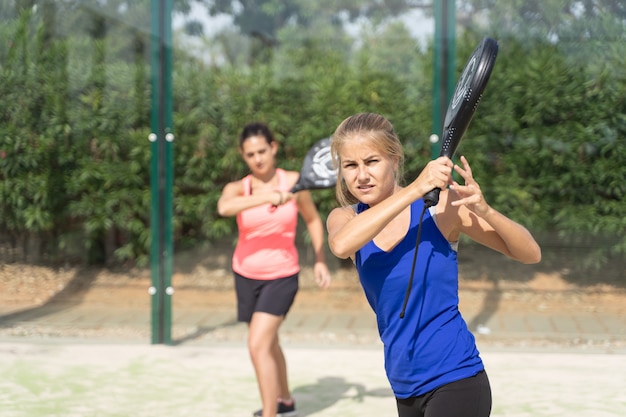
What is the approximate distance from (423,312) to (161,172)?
4.16 m

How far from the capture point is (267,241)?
452 centimetres

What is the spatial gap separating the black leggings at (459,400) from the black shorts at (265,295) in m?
1.94

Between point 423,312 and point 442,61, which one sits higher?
point 442,61

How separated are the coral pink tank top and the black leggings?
2049 millimetres

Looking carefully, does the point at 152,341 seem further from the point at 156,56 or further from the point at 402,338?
the point at 402,338

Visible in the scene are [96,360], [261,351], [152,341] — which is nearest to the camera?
[261,351]

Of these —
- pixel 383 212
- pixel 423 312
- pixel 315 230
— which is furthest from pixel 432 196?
pixel 315 230

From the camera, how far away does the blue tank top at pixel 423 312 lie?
2438 mm

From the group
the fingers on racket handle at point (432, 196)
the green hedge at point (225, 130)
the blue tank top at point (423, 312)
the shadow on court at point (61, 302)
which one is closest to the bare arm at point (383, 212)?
the fingers on racket handle at point (432, 196)

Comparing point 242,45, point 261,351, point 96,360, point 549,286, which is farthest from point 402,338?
point 242,45

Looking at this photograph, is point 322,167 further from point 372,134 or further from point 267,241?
point 372,134

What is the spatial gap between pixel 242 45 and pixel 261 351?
11.2ft

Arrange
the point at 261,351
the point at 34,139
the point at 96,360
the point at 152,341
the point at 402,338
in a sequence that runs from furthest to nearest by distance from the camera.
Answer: the point at 34,139 < the point at 152,341 < the point at 96,360 < the point at 261,351 < the point at 402,338

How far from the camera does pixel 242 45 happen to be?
6992 mm
